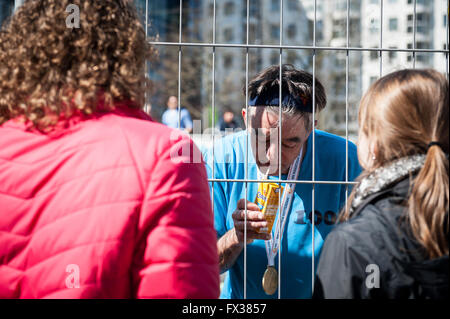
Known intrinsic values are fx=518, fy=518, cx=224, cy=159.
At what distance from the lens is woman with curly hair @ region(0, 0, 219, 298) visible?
4.08 feet

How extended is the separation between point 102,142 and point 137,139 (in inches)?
3.4

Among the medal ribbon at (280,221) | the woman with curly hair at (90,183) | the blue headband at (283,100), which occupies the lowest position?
the medal ribbon at (280,221)

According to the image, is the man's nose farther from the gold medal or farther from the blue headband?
the gold medal

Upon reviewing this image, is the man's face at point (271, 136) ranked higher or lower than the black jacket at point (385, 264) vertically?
higher

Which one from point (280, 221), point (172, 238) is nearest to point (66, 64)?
point (172, 238)

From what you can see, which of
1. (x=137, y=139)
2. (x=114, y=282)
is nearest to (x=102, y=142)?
(x=137, y=139)

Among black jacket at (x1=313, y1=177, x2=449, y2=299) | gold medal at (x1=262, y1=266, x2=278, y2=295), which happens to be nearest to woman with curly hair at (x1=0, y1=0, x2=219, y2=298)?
black jacket at (x1=313, y1=177, x2=449, y2=299)

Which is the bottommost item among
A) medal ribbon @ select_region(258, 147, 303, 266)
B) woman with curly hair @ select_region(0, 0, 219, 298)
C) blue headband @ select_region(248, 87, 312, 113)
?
medal ribbon @ select_region(258, 147, 303, 266)

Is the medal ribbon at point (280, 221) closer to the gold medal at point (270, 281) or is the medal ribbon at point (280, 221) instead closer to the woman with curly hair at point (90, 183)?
the gold medal at point (270, 281)

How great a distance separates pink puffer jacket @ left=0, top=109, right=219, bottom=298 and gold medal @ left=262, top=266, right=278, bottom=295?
115cm

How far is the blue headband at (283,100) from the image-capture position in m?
2.65

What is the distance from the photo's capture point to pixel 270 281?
96.0 inches

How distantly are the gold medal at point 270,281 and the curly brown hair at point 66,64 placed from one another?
1313 mm

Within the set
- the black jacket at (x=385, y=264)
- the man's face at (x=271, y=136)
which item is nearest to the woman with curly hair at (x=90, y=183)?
the black jacket at (x=385, y=264)
